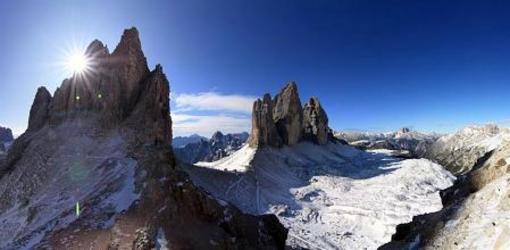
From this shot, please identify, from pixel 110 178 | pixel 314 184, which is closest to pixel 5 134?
pixel 314 184

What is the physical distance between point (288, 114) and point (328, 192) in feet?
159

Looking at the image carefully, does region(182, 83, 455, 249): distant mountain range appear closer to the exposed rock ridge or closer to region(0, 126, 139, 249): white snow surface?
the exposed rock ridge

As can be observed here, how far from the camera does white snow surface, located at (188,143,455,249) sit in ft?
174

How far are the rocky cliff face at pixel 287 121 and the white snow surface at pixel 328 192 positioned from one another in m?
4.62

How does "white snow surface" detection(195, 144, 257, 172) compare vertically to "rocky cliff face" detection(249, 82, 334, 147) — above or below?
below

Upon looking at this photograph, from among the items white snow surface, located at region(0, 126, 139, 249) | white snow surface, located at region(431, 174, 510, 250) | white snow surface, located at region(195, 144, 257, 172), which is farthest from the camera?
white snow surface, located at region(195, 144, 257, 172)

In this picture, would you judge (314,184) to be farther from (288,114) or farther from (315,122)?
(315,122)

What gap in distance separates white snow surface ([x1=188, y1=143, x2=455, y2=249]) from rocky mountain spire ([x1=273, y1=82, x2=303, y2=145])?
299 inches

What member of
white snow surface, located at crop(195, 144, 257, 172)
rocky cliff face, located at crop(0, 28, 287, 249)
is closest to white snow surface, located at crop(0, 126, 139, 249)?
rocky cliff face, located at crop(0, 28, 287, 249)

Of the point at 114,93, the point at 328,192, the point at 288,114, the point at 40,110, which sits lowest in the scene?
the point at 328,192

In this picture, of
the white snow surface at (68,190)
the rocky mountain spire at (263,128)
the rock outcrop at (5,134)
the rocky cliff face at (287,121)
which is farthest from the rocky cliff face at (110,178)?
the rock outcrop at (5,134)

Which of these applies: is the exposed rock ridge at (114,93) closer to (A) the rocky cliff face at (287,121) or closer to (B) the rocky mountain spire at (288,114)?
(A) the rocky cliff face at (287,121)

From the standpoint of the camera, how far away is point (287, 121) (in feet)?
388

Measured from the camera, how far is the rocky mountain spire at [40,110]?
45312 millimetres
